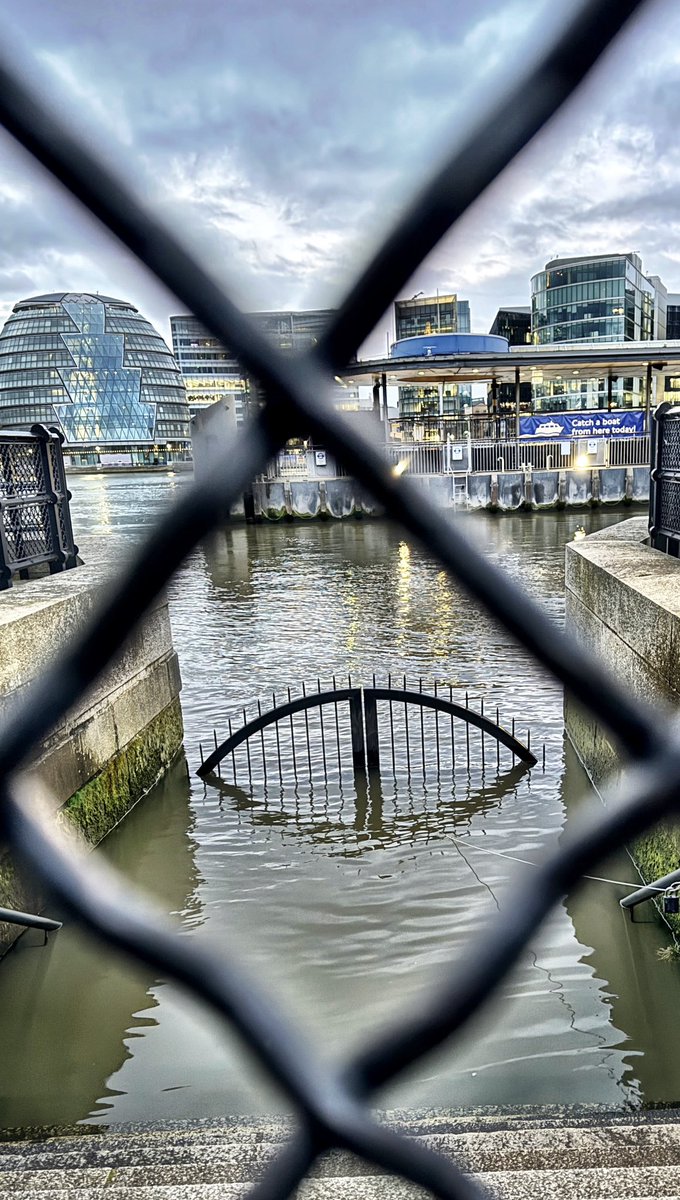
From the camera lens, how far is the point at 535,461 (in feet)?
108

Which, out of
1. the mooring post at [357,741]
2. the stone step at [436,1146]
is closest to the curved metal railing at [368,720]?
the mooring post at [357,741]

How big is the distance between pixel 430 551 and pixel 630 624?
16.2ft

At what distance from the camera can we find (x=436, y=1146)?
2061mm

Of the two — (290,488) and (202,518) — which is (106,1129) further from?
(290,488)

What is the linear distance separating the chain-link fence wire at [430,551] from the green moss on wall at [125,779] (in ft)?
17.3

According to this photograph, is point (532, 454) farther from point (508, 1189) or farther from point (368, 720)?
point (508, 1189)

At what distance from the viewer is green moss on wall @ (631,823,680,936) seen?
4539 millimetres

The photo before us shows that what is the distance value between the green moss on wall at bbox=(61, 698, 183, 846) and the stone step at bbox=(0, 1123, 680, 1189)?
3.40 m

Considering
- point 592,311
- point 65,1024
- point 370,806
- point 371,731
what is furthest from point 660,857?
point 592,311

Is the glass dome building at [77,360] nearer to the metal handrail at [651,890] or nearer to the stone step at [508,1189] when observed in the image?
the stone step at [508,1189]

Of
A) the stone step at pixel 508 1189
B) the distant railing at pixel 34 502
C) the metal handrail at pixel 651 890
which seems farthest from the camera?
the distant railing at pixel 34 502

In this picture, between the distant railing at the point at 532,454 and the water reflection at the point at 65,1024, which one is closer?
the water reflection at the point at 65,1024

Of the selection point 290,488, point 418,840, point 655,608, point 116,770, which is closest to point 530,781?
point 418,840

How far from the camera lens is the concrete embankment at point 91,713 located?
14.8 feet
